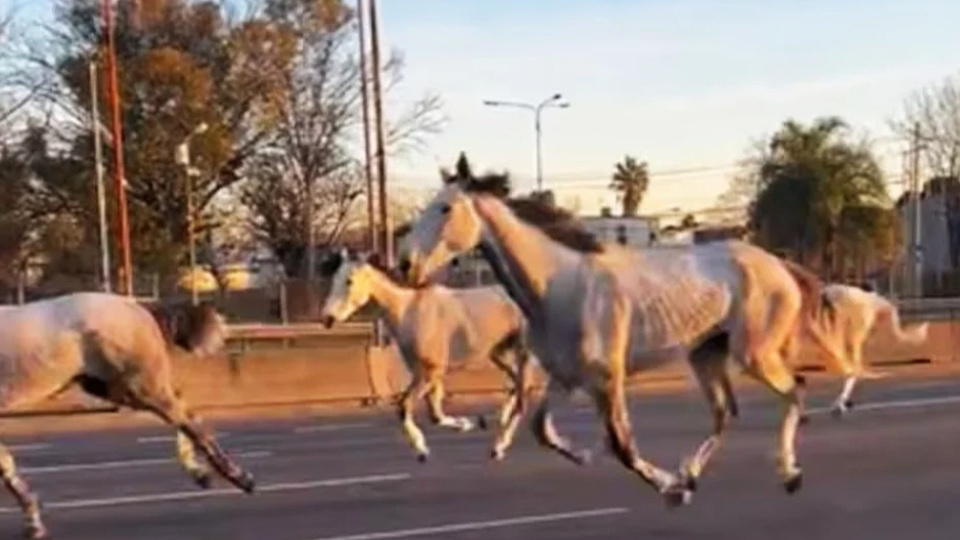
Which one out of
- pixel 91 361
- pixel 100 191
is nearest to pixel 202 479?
pixel 91 361

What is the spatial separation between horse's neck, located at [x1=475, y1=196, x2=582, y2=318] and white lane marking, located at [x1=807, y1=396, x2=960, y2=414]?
10180mm

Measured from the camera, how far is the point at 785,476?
41.7 feet

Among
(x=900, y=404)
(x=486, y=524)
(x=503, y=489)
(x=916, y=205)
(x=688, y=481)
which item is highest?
(x=916, y=205)

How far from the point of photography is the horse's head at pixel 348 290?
59.2 ft

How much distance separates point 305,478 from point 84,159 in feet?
162

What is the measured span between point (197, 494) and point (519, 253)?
3935mm

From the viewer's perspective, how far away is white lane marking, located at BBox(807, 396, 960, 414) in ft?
70.3

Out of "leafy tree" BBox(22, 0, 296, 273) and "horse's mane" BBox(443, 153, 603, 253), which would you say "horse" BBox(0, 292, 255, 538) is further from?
"leafy tree" BBox(22, 0, 296, 273)

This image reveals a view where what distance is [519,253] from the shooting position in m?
11.5

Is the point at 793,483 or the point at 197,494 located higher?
the point at 793,483

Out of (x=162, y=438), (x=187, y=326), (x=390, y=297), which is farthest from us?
(x=162, y=438)

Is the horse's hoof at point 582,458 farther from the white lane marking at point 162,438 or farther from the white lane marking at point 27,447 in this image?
the white lane marking at point 27,447

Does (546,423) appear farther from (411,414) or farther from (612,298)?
(411,414)

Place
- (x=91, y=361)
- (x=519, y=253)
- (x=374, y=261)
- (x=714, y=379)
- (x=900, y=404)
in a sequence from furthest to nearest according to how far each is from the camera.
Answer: (x=900, y=404), (x=374, y=261), (x=714, y=379), (x=91, y=361), (x=519, y=253)
